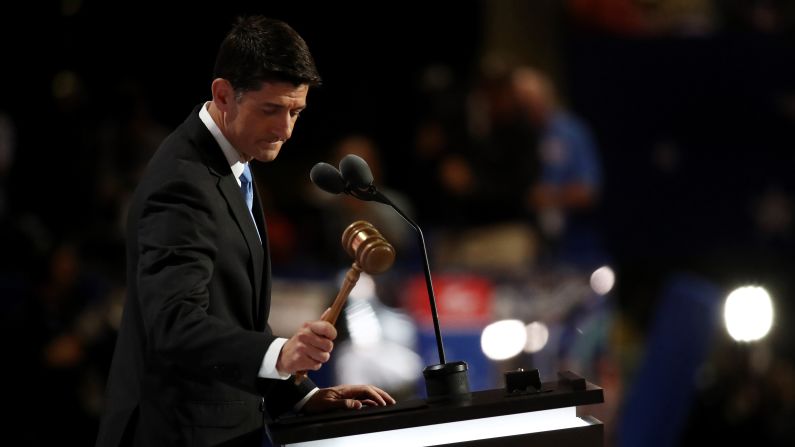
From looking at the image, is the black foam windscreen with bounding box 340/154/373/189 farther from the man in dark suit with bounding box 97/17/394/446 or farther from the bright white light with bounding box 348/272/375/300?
the bright white light with bounding box 348/272/375/300

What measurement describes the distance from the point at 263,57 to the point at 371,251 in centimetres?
36

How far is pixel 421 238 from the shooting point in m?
2.04

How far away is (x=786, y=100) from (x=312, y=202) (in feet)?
7.83

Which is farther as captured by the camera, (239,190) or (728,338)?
(728,338)

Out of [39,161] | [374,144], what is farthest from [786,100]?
[39,161]

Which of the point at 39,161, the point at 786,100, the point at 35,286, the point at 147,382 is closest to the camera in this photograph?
the point at 147,382

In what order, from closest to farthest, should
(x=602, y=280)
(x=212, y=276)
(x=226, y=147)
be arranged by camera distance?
(x=212, y=276), (x=226, y=147), (x=602, y=280)

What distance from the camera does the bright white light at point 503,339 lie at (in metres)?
4.49

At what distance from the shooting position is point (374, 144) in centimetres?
580

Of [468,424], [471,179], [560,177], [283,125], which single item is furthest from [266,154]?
[560,177]

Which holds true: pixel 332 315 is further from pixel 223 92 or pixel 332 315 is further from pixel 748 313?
pixel 748 313

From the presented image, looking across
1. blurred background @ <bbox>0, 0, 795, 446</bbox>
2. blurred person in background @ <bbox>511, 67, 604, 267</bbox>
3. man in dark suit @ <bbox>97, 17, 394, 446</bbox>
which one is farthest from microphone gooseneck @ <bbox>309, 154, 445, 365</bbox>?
blurred person in background @ <bbox>511, 67, 604, 267</bbox>

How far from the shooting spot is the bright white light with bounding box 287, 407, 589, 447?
73.4 inches

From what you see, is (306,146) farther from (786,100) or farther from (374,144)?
(786,100)
